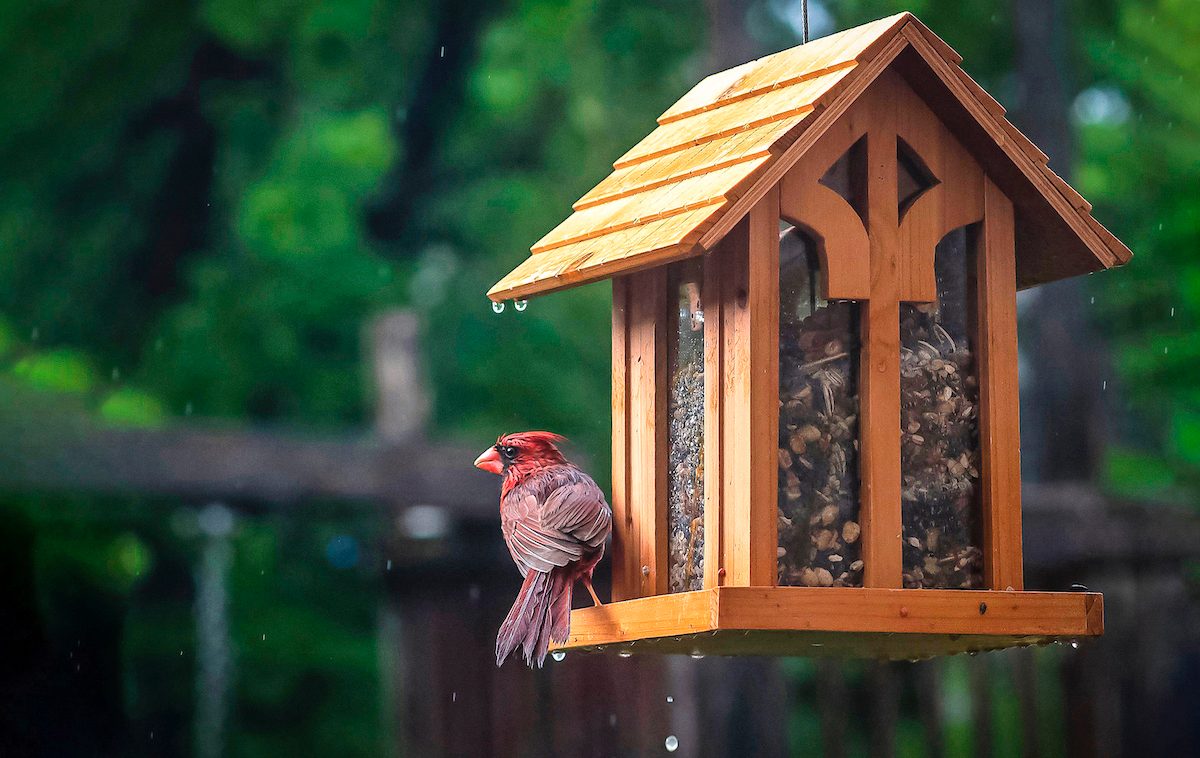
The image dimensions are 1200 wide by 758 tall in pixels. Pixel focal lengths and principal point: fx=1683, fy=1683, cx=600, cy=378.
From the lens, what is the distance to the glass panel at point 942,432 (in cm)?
301

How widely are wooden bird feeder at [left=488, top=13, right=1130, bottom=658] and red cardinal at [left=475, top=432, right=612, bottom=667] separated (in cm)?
10

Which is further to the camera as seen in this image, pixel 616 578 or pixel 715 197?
pixel 616 578

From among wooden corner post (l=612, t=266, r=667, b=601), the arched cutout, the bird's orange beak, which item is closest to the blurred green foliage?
the bird's orange beak

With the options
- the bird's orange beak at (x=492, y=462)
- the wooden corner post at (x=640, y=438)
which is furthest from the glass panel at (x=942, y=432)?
the bird's orange beak at (x=492, y=462)

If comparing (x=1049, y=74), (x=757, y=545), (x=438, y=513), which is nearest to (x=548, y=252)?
(x=757, y=545)

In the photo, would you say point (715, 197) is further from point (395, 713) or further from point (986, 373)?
point (395, 713)

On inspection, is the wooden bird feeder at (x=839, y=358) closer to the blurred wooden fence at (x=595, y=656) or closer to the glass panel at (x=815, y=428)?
the glass panel at (x=815, y=428)

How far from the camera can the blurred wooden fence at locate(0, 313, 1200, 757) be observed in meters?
6.20

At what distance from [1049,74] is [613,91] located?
8.29 ft

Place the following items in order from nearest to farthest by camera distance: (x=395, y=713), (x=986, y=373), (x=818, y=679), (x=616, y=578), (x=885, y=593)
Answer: (x=885, y=593)
(x=986, y=373)
(x=616, y=578)
(x=818, y=679)
(x=395, y=713)

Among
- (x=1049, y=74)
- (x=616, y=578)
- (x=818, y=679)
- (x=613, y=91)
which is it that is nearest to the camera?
(x=616, y=578)

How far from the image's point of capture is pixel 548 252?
3.35 m

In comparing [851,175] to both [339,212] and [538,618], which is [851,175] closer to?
[538,618]

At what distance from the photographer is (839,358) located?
2984 mm
